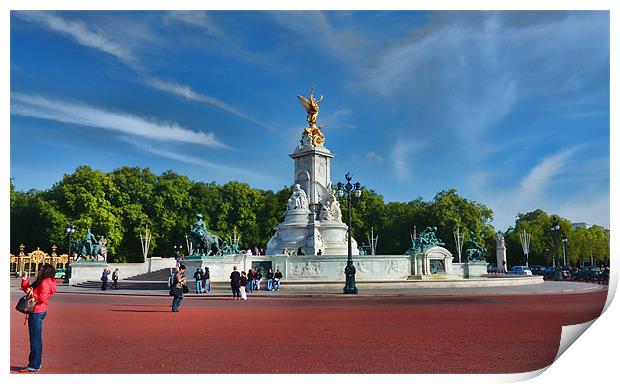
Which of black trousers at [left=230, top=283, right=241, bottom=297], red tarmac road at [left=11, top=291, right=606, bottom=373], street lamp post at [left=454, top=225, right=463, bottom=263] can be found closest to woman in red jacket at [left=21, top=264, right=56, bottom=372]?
red tarmac road at [left=11, top=291, right=606, bottom=373]

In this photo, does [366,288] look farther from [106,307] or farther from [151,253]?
[151,253]

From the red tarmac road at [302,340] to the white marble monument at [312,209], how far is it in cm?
2086

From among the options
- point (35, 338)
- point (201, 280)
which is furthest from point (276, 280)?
point (35, 338)

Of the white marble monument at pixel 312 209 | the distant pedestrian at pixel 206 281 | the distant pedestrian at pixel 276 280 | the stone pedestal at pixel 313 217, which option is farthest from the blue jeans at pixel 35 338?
the stone pedestal at pixel 313 217

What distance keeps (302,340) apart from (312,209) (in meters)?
29.2

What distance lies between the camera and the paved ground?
826 centimetres

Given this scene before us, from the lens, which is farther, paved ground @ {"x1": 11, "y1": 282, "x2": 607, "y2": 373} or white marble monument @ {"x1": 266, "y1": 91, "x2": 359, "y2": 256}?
white marble monument @ {"x1": 266, "y1": 91, "x2": 359, "y2": 256}

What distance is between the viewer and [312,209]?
3959cm

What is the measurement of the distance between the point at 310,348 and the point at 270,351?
0.75m

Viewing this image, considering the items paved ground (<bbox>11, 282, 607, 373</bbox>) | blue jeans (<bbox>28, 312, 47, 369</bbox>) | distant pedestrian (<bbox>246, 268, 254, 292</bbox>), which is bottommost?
distant pedestrian (<bbox>246, 268, 254, 292</bbox>)

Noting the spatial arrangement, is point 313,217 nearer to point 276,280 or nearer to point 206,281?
point 276,280

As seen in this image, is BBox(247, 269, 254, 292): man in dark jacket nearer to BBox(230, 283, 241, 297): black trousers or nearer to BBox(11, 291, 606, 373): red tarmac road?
BBox(230, 283, 241, 297): black trousers

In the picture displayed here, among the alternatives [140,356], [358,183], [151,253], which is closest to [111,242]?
[151,253]
